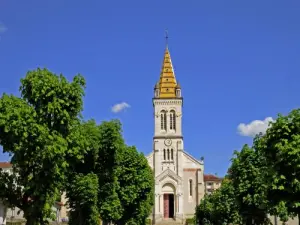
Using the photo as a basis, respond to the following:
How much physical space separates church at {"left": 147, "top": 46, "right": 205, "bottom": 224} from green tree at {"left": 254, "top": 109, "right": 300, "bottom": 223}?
242 feet

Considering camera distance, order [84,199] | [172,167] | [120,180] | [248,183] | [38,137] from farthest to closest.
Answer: [172,167]
[120,180]
[84,199]
[248,183]
[38,137]

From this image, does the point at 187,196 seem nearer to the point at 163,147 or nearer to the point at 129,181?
the point at 163,147

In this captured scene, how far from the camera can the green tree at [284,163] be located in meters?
22.9

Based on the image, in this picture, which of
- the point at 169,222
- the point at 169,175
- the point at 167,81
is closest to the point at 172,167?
the point at 169,175

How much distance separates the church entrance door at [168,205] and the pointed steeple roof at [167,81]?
70.9 feet

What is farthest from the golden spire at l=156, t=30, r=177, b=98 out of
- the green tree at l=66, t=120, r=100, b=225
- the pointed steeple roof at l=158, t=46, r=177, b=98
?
the green tree at l=66, t=120, r=100, b=225

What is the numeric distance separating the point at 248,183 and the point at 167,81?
72286mm

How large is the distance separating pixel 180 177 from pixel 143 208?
46195 millimetres

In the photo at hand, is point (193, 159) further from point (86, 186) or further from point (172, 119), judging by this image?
point (86, 186)

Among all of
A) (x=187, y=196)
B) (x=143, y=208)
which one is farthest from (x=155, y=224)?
(x=143, y=208)

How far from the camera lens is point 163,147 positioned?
100m

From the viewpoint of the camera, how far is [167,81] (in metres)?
105

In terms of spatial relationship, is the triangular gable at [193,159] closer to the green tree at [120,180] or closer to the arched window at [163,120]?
the arched window at [163,120]

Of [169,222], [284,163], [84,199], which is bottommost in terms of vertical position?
[84,199]
